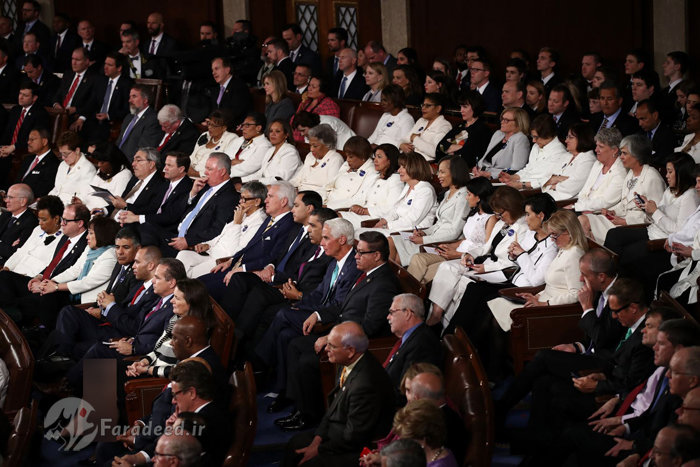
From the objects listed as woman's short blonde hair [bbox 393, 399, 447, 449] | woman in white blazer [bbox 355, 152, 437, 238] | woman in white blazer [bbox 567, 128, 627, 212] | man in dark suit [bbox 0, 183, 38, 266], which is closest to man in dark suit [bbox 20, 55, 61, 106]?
man in dark suit [bbox 0, 183, 38, 266]

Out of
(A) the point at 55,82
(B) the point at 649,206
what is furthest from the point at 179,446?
(A) the point at 55,82

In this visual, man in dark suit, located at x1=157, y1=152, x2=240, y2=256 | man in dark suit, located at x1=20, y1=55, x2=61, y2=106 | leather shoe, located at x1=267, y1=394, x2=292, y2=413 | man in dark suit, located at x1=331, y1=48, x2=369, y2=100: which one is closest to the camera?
leather shoe, located at x1=267, y1=394, x2=292, y2=413

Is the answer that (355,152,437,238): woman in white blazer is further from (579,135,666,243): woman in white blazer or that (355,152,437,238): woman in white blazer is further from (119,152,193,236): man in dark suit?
(119,152,193,236): man in dark suit

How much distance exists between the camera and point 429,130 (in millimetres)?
8594

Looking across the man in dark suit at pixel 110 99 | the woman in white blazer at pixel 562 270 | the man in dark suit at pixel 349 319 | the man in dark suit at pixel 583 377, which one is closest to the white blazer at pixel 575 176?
the woman in white blazer at pixel 562 270

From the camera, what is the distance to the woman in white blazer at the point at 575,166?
7.29 metres

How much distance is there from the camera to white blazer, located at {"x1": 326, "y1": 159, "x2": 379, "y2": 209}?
8000 millimetres

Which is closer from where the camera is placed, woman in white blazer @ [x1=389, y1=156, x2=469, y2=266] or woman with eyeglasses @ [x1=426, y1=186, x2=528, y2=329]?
woman with eyeglasses @ [x1=426, y1=186, x2=528, y2=329]

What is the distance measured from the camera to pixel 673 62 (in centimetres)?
873

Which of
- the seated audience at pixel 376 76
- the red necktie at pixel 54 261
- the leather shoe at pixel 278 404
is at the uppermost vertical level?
the seated audience at pixel 376 76

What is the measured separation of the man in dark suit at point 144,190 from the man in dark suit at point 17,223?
2.15 feet

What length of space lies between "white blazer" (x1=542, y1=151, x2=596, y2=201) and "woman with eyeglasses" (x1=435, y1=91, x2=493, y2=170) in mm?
950

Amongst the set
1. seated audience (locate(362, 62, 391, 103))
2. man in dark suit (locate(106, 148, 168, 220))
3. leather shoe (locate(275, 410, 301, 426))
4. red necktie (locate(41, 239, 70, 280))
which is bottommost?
leather shoe (locate(275, 410, 301, 426))

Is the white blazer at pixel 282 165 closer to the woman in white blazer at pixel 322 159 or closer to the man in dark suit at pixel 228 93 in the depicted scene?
the woman in white blazer at pixel 322 159
